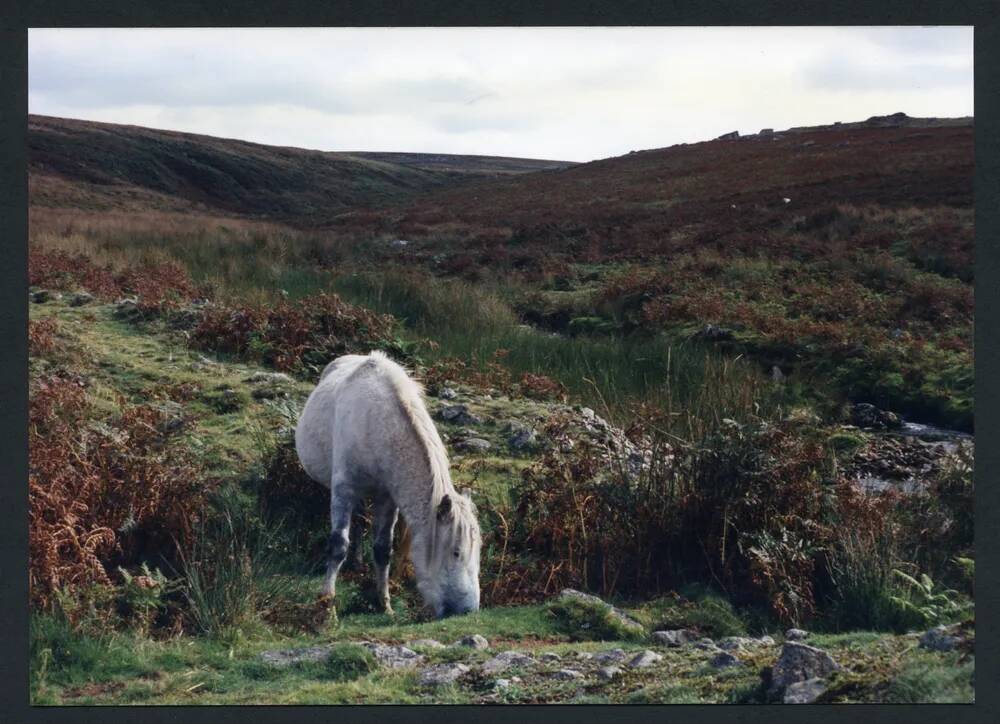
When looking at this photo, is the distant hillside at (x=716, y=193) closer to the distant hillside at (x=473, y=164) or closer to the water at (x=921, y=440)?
the distant hillside at (x=473, y=164)

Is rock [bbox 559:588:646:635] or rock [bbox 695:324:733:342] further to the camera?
rock [bbox 695:324:733:342]

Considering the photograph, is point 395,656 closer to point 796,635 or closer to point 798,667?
point 798,667

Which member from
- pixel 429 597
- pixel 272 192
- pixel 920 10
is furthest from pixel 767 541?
pixel 272 192

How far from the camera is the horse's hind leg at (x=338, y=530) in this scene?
704 cm

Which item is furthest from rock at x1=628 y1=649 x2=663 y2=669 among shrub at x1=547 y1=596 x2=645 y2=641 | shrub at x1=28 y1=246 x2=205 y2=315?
shrub at x1=28 y1=246 x2=205 y2=315

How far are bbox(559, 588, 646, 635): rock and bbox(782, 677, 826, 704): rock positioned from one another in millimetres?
1361

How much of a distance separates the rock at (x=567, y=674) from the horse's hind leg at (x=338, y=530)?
1847 mm

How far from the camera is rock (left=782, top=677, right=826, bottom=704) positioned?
5734 mm

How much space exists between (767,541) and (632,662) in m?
1.72

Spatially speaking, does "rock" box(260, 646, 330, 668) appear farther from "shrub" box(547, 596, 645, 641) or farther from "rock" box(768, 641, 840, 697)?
"rock" box(768, 641, 840, 697)

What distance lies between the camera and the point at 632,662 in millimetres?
6270

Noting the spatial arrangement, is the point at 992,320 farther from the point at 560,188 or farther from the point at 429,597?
the point at 560,188

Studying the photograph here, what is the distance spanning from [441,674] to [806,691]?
2243 millimetres

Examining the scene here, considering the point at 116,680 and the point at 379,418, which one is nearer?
A: the point at 116,680
